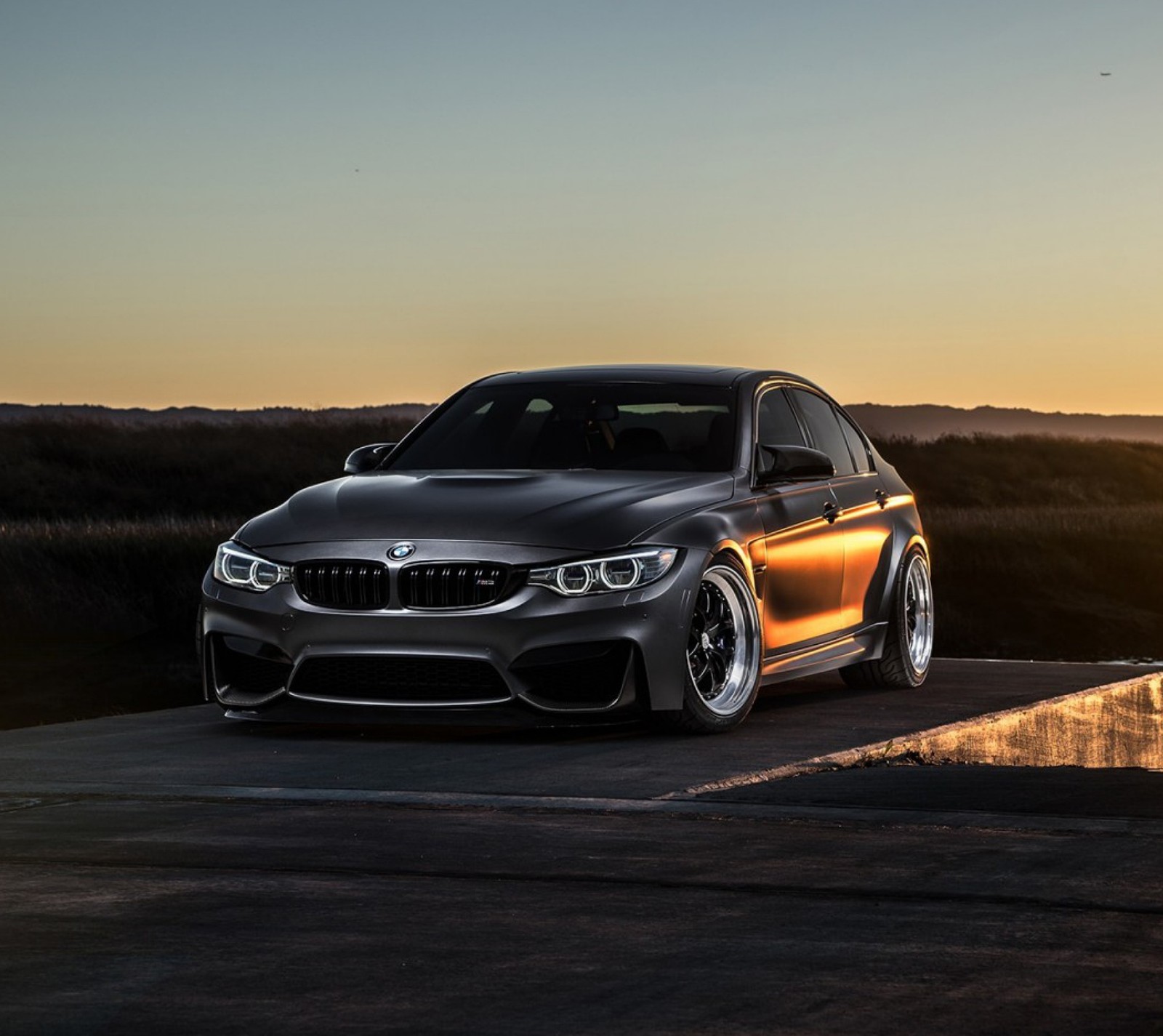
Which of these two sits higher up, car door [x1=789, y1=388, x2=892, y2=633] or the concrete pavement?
car door [x1=789, y1=388, x2=892, y2=633]

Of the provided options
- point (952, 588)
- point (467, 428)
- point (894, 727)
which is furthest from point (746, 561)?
point (952, 588)

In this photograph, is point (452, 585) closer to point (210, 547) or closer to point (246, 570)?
point (246, 570)

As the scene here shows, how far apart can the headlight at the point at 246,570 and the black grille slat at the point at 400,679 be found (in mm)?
406

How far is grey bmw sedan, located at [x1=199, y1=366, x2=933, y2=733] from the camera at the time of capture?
8953 mm

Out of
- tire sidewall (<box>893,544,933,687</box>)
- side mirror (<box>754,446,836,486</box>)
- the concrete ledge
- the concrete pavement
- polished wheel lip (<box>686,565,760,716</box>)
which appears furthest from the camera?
tire sidewall (<box>893,544,933,687</box>)

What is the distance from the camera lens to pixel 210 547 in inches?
1491

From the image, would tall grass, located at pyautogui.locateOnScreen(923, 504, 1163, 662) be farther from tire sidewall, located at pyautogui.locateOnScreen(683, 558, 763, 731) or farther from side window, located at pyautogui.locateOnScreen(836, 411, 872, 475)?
tire sidewall, located at pyautogui.locateOnScreen(683, 558, 763, 731)

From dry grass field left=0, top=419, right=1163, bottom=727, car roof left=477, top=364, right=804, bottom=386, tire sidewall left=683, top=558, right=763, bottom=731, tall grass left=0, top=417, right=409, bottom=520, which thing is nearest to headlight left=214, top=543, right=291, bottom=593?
tire sidewall left=683, top=558, right=763, bottom=731

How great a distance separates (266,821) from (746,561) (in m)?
3.28

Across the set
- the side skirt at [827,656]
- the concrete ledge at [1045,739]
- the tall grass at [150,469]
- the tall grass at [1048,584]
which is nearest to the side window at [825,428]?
the side skirt at [827,656]

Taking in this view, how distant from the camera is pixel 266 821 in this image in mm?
7031

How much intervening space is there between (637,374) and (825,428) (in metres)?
1.23

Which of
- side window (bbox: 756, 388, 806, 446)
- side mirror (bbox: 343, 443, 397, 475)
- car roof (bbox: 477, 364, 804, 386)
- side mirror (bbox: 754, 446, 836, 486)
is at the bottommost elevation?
side mirror (bbox: 754, 446, 836, 486)

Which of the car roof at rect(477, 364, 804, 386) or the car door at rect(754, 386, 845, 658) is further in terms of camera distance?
the car roof at rect(477, 364, 804, 386)
